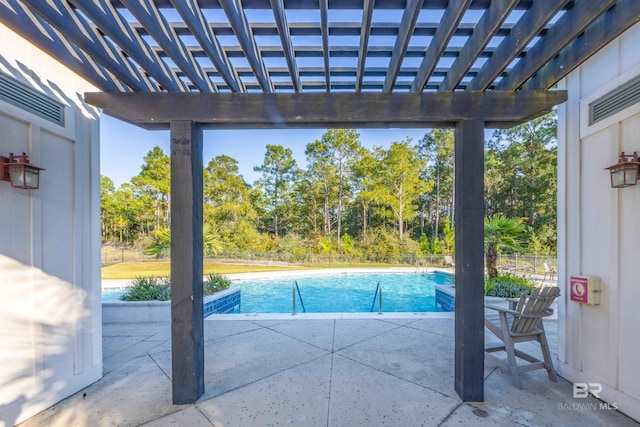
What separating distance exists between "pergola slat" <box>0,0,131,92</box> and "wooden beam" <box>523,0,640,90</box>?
374 cm

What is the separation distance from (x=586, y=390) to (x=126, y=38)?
15.4 ft

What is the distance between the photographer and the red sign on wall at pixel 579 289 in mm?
2430

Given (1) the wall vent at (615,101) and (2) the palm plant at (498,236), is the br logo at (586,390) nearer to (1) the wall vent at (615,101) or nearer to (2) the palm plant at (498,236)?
(1) the wall vent at (615,101)

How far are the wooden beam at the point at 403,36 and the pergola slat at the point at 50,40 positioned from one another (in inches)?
93.3

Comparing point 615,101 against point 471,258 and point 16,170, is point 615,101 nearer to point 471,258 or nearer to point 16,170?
point 471,258

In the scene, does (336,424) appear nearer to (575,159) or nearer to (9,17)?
(575,159)

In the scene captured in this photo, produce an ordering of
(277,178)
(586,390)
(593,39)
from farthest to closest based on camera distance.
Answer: (277,178) → (586,390) → (593,39)

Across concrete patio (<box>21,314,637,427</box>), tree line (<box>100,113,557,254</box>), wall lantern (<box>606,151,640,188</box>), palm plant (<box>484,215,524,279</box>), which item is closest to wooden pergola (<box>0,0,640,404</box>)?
concrete patio (<box>21,314,637,427</box>)

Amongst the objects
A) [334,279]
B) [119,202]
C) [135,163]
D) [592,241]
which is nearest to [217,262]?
[334,279]

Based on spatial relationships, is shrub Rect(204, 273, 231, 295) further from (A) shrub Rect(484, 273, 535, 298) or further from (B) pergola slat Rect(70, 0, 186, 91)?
(A) shrub Rect(484, 273, 535, 298)

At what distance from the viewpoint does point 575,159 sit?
264cm

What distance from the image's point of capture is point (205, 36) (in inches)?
70.4

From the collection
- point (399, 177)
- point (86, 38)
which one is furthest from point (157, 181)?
point (86, 38)

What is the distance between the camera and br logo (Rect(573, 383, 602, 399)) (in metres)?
2.38
